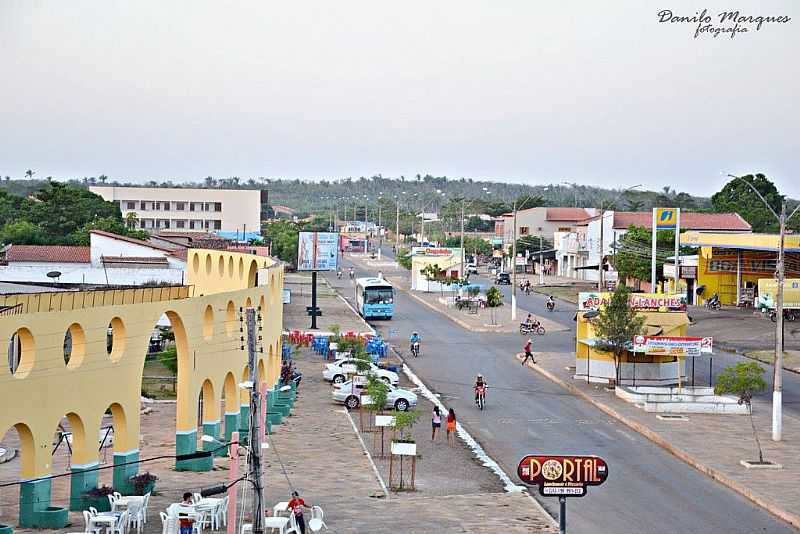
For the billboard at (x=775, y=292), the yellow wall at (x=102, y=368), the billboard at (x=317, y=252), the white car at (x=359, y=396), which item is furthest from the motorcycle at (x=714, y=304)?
the yellow wall at (x=102, y=368)

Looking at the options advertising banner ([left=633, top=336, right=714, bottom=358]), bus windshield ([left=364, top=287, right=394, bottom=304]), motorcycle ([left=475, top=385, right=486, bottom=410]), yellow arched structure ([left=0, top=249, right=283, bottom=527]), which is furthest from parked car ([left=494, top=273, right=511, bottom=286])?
yellow arched structure ([left=0, top=249, right=283, bottom=527])

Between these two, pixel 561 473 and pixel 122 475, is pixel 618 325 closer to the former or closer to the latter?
pixel 561 473

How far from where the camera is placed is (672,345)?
1636 inches

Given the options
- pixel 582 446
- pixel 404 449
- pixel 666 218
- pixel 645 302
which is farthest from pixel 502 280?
pixel 404 449

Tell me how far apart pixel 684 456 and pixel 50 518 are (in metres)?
16.4

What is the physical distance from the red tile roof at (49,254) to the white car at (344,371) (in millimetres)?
22773

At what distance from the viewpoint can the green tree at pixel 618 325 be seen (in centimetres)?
4228

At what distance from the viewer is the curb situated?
998 inches

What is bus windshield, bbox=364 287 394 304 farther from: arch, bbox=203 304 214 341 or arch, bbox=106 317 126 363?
arch, bbox=106 317 126 363

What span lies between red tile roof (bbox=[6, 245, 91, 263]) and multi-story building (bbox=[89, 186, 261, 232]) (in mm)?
82803

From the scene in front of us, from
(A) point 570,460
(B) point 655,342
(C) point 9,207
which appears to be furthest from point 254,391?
(C) point 9,207

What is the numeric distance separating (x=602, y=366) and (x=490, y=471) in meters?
16.7

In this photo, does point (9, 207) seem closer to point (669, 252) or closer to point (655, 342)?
point (669, 252)

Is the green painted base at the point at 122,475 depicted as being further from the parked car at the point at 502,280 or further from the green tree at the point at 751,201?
the green tree at the point at 751,201
